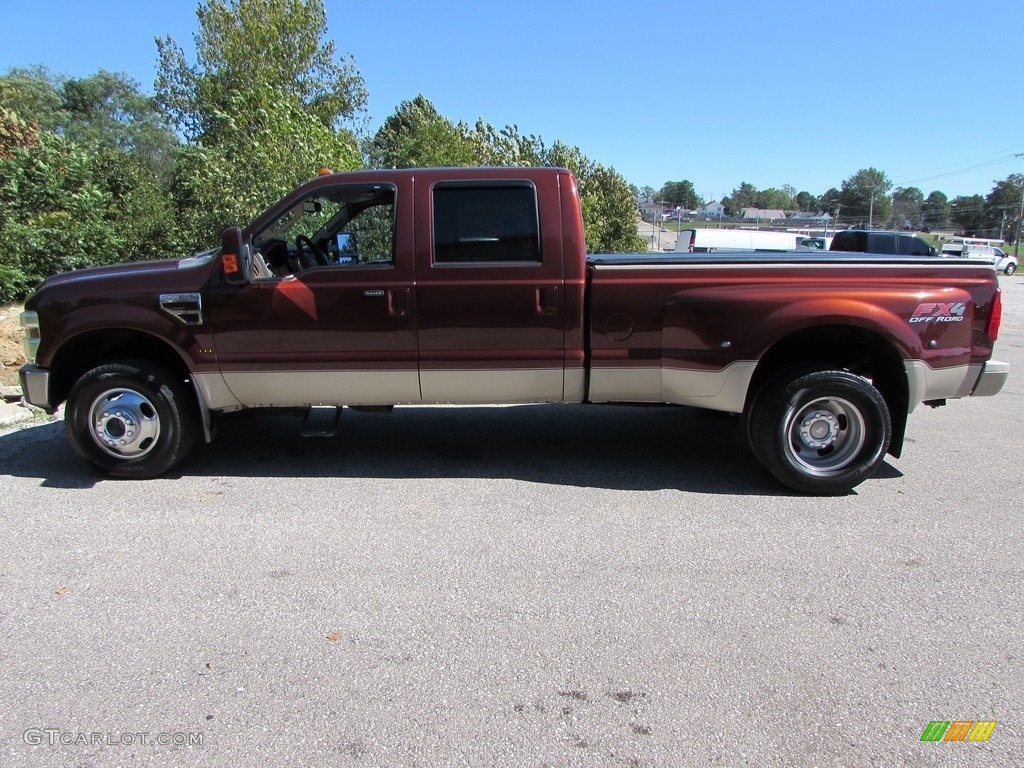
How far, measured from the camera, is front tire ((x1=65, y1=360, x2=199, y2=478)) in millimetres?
4867

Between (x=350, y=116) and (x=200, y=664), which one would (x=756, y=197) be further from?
(x=200, y=664)

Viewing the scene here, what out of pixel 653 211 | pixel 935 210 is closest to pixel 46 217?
pixel 653 211

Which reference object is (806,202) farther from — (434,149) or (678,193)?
(434,149)

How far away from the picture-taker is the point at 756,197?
128125 millimetres

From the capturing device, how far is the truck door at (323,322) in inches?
186

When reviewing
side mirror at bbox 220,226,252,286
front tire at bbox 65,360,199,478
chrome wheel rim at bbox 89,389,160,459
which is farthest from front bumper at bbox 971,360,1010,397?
chrome wheel rim at bbox 89,389,160,459

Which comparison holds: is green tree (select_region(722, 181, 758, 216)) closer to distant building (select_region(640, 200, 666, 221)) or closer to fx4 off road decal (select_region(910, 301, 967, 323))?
distant building (select_region(640, 200, 666, 221))

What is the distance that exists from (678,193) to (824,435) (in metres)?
114

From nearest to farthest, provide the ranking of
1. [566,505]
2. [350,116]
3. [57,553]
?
[57,553]
[566,505]
[350,116]

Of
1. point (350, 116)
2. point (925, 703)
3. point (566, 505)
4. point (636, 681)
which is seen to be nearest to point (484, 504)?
point (566, 505)

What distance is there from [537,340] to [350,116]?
25.9m

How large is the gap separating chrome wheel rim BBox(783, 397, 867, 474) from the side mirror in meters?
3.63

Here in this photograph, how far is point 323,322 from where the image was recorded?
4.78m

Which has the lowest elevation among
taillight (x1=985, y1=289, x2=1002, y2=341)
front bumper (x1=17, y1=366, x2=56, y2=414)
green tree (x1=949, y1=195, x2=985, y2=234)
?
front bumper (x1=17, y1=366, x2=56, y2=414)
